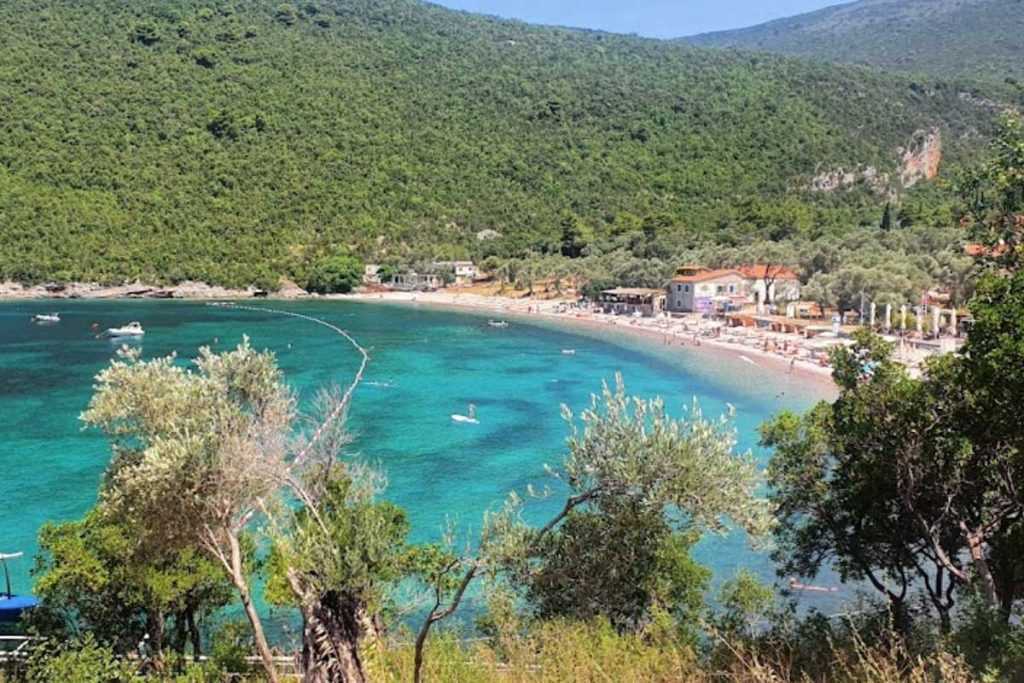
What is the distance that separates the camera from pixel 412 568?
12.0m

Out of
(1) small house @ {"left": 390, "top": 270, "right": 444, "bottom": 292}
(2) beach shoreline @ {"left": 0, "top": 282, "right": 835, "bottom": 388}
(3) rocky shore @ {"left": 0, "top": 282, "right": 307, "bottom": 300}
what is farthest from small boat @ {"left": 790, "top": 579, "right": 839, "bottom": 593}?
(1) small house @ {"left": 390, "top": 270, "right": 444, "bottom": 292}

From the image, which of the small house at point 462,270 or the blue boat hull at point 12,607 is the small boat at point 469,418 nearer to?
the blue boat hull at point 12,607

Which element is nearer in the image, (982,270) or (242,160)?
(982,270)

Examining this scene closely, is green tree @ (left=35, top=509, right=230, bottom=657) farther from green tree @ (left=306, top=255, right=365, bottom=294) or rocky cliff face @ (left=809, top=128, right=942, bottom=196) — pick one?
rocky cliff face @ (left=809, top=128, right=942, bottom=196)

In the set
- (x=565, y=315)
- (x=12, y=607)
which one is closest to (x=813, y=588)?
(x=12, y=607)

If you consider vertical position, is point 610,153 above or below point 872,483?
above

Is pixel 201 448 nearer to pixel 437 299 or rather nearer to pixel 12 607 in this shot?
pixel 12 607

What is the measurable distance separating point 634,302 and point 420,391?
129ft

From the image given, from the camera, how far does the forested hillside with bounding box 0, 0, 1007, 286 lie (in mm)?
104188

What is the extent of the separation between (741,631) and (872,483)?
9.20 ft

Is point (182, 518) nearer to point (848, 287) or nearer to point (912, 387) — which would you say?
point (912, 387)

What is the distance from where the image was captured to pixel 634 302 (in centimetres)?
7869

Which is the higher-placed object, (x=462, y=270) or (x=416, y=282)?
(x=462, y=270)

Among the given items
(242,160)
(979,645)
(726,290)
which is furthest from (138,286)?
(979,645)
